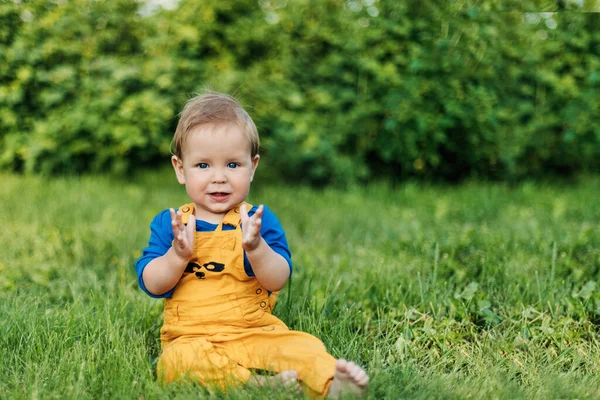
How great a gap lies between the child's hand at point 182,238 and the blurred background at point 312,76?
12.0 ft

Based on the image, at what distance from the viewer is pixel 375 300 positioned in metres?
2.92

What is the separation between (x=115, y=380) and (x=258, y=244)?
2.20 feet

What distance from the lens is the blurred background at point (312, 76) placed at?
19.1ft

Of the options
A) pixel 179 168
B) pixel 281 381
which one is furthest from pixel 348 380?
pixel 179 168

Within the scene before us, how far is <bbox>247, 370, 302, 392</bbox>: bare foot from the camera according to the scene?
2.09 meters

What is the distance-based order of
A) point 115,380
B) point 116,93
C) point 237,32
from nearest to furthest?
1. point 115,380
2. point 116,93
3. point 237,32

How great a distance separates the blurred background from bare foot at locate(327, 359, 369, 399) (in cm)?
392

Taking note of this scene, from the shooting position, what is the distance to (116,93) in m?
5.74

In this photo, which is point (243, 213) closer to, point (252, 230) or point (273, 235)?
point (252, 230)

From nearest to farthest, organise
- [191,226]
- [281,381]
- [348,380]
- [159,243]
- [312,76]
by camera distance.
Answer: [348,380]
[281,381]
[191,226]
[159,243]
[312,76]

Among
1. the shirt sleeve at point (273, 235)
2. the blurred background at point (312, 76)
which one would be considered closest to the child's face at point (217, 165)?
the shirt sleeve at point (273, 235)

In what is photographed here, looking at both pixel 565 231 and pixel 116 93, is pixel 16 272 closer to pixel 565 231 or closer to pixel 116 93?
pixel 116 93

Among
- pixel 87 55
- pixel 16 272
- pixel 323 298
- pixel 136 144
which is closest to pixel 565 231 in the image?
pixel 323 298

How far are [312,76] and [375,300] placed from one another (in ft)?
11.8
